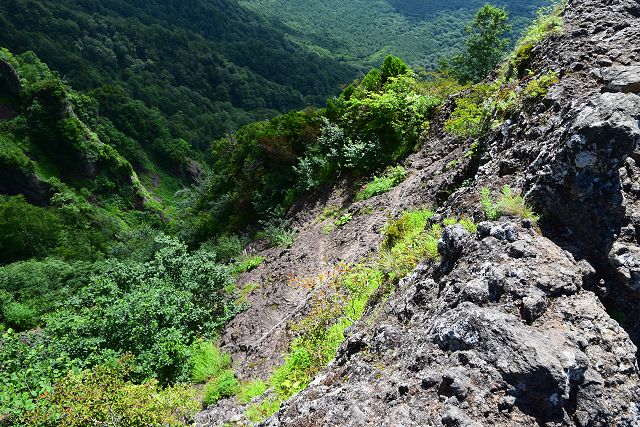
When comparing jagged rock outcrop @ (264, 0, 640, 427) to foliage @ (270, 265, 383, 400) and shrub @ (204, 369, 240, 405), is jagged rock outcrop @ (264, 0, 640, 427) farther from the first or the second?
shrub @ (204, 369, 240, 405)

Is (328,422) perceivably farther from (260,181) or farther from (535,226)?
(260,181)

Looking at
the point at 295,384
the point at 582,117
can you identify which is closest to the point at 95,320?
the point at 295,384

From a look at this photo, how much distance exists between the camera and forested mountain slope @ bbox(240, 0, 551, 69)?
130m

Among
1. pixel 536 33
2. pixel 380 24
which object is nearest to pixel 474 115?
pixel 536 33

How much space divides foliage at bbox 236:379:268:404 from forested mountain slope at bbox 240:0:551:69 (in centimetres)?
11542

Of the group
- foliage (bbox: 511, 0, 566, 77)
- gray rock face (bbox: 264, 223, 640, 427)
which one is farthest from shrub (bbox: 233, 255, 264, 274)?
gray rock face (bbox: 264, 223, 640, 427)

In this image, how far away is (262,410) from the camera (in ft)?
16.9

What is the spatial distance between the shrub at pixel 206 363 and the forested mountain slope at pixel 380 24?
374 ft

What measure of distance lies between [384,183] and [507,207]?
7.03m

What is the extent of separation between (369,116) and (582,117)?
9.34 metres

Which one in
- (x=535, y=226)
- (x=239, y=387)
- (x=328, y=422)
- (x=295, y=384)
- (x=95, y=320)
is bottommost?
(x=95, y=320)

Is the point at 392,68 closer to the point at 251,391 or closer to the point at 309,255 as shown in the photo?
the point at 309,255

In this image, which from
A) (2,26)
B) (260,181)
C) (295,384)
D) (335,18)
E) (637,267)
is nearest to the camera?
(637,267)

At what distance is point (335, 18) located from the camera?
559ft
